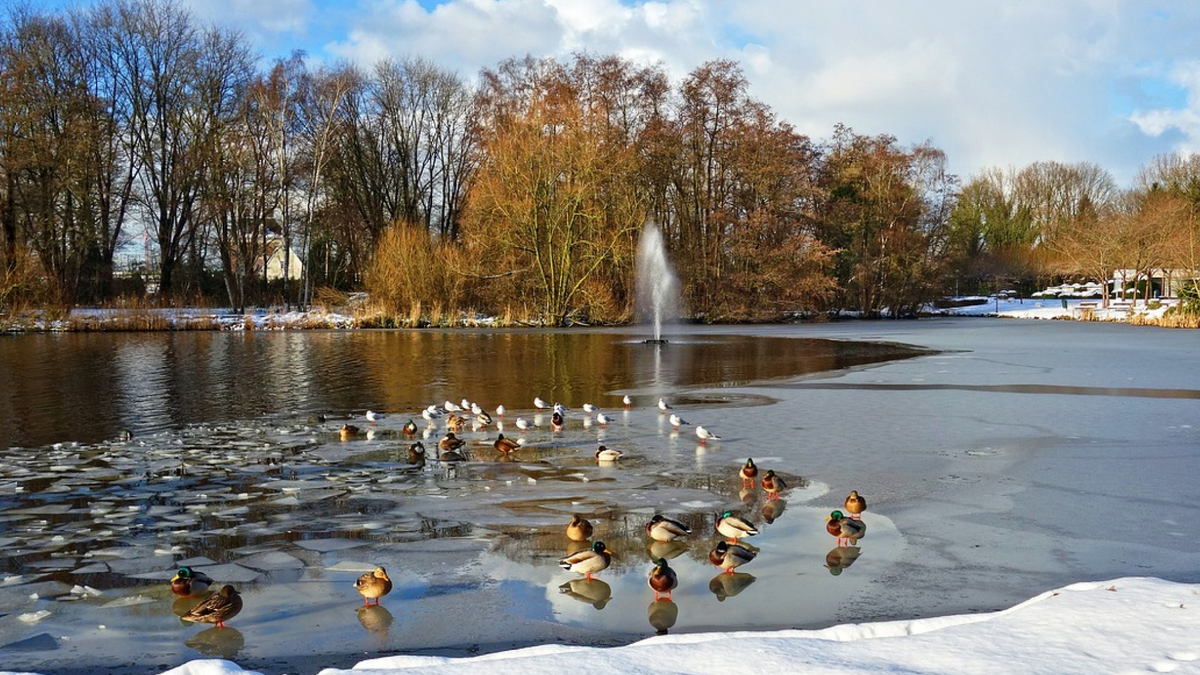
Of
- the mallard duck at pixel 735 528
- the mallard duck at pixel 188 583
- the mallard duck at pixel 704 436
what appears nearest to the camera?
the mallard duck at pixel 188 583

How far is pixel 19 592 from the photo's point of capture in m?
5.74

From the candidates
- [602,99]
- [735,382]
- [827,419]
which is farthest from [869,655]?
[602,99]

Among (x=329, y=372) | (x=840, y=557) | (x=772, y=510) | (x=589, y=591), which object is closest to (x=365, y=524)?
(x=589, y=591)

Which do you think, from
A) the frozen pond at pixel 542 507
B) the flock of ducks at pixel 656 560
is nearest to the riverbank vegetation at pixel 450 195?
the frozen pond at pixel 542 507

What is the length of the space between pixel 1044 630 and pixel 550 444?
7.25 metres

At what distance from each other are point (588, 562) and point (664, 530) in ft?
3.07

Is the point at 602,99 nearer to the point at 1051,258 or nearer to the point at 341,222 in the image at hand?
the point at 341,222

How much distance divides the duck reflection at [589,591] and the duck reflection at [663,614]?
0.32 meters

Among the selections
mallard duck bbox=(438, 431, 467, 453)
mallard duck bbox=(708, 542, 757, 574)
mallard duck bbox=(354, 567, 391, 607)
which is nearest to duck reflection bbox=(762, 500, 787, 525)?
mallard duck bbox=(708, 542, 757, 574)

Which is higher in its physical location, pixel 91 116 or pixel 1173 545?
pixel 91 116

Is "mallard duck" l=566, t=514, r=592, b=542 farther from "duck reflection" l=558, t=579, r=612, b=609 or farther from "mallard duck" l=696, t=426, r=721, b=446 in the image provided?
"mallard duck" l=696, t=426, r=721, b=446

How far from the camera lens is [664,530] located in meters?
6.68

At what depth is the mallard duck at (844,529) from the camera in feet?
21.9

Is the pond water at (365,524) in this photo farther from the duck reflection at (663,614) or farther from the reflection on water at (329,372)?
the reflection on water at (329,372)
